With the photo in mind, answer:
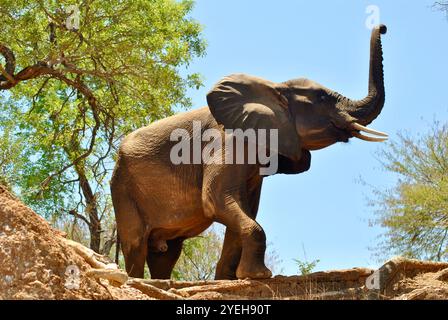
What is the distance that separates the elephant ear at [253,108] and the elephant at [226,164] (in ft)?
0.05

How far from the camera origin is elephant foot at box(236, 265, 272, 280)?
13.2 m

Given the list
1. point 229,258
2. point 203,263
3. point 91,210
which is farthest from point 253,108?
point 203,263

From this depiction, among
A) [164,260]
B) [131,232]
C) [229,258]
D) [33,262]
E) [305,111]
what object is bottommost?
[33,262]

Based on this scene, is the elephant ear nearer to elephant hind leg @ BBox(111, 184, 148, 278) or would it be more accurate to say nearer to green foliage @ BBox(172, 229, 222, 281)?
elephant hind leg @ BBox(111, 184, 148, 278)

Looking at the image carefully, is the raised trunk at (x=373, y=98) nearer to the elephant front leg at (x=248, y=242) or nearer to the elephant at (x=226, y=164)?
the elephant at (x=226, y=164)

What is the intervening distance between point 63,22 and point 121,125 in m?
4.14

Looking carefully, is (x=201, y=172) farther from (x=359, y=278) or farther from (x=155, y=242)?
(x=359, y=278)

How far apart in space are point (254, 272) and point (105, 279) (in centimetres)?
502

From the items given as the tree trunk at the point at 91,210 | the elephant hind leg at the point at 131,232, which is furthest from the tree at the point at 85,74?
the elephant hind leg at the point at 131,232

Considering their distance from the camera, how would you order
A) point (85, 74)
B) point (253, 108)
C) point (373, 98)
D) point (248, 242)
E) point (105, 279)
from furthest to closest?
point (85, 74) → point (253, 108) → point (373, 98) → point (248, 242) → point (105, 279)

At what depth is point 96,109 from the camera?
23.1 metres

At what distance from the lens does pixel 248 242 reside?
534 inches

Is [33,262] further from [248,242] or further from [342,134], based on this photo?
[342,134]
